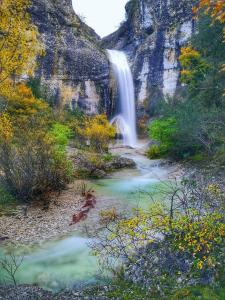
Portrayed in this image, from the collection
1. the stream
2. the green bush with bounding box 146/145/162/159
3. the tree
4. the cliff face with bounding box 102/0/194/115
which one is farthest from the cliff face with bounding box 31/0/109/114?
the tree

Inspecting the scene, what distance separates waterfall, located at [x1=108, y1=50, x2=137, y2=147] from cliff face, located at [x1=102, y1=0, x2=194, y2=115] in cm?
83

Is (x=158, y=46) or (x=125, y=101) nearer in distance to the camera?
(x=125, y=101)

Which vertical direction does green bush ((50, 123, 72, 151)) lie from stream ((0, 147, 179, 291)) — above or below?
above

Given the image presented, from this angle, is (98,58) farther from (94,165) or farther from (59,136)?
(94,165)

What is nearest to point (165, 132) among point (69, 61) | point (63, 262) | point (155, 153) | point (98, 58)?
point (155, 153)

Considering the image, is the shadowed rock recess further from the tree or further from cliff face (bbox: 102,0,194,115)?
the tree

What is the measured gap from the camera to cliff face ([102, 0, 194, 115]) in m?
36.0


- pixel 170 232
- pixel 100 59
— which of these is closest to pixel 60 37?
pixel 100 59

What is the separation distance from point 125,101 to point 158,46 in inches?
285

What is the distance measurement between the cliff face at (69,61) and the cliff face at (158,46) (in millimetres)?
4355

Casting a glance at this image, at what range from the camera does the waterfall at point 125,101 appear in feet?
114

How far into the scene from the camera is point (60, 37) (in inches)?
1394

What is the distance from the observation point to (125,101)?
121 ft

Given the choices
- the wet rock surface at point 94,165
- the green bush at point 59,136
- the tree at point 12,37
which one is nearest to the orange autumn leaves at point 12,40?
the tree at point 12,37
